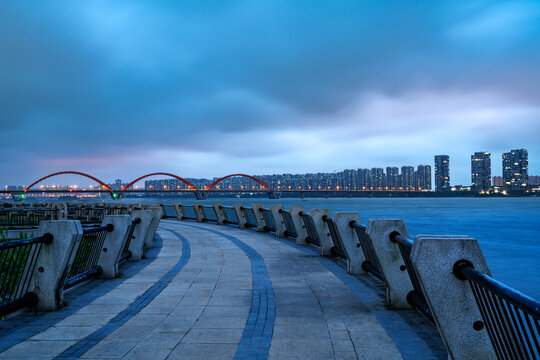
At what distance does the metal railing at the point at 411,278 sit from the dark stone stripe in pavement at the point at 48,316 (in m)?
5.33

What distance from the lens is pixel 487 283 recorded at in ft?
9.62

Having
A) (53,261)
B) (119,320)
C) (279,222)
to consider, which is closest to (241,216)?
(279,222)

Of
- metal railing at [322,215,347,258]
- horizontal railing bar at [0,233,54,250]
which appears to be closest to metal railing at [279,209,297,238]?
metal railing at [322,215,347,258]

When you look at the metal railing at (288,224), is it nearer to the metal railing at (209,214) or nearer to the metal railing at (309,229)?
the metal railing at (309,229)

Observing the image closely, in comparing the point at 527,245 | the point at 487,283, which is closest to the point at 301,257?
the point at 487,283

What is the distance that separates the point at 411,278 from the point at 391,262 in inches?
15.8

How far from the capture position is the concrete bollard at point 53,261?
Answer: 19.6 feet

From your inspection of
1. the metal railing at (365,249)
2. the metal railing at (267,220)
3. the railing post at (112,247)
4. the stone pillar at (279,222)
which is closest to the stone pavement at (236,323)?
the metal railing at (365,249)

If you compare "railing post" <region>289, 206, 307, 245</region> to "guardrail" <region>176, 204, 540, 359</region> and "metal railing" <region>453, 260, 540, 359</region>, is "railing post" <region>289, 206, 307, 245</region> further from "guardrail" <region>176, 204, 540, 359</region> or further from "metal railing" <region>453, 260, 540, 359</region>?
"metal railing" <region>453, 260, 540, 359</region>

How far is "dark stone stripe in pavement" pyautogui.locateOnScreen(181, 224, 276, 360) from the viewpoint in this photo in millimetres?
4386

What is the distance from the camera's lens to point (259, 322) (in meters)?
5.40

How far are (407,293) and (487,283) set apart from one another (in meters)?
3.33

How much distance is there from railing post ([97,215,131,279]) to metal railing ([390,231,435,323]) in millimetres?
5972

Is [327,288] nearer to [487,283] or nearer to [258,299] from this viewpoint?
[258,299]
